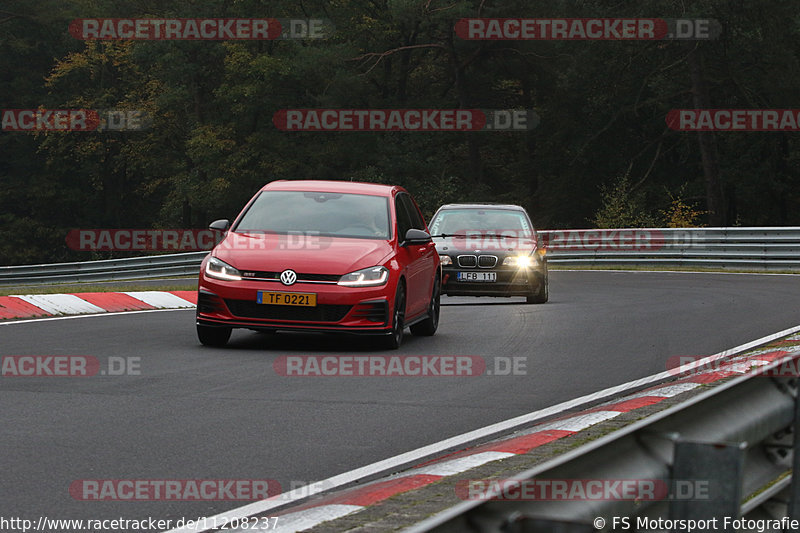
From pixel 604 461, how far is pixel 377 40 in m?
55.8

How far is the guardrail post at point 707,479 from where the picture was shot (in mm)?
3207

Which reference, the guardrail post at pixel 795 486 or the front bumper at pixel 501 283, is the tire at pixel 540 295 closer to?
the front bumper at pixel 501 283

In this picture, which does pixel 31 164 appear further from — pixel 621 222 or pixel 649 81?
pixel 621 222

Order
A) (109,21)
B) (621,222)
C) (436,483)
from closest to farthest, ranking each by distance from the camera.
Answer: (436,483)
(621,222)
(109,21)

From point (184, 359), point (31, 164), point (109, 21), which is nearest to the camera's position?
point (184, 359)

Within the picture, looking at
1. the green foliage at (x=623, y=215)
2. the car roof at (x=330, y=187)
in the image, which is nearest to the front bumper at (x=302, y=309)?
the car roof at (x=330, y=187)

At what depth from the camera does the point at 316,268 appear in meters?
11.9

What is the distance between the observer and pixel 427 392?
Result: 31.7 feet

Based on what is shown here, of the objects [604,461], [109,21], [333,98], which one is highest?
[109,21]

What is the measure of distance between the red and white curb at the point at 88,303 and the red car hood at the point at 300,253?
12.0 feet

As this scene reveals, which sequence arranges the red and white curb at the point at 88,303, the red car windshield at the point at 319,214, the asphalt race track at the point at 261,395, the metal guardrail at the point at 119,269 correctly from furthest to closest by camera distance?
the metal guardrail at the point at 119,269, the red and white curb at the point at 88,303, the red car windshield at the point at 319,214, the asphalt race track at the point at 261,395

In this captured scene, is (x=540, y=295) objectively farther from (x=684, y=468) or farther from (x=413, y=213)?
(x=684, y=468)

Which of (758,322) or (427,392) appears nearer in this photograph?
(427,392)

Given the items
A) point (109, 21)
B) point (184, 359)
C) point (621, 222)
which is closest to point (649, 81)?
point (621, 222)
